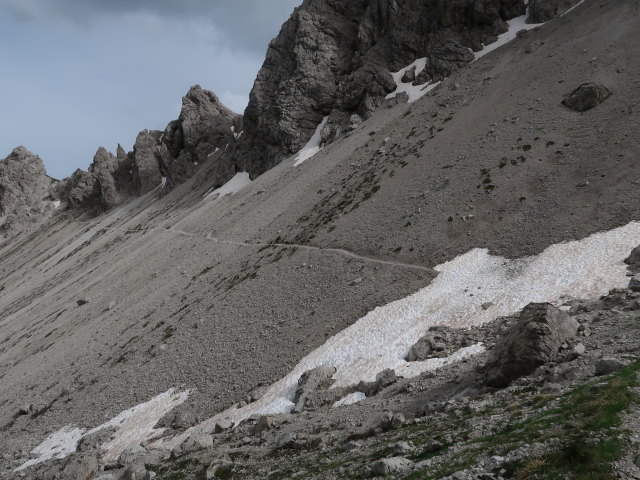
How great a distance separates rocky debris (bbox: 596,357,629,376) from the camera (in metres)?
16.4

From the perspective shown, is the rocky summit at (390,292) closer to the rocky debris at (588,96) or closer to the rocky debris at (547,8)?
the rocky debris at (588,96)

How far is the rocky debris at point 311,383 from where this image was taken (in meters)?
28.0

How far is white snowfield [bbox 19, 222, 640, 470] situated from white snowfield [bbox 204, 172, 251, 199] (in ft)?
235

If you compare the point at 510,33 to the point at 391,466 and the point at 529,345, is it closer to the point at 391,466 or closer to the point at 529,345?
the point at 529,345

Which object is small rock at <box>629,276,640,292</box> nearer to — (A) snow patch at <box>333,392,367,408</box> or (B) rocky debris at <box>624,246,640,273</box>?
(B) rocky debris at <box>624,246,640,273</box>

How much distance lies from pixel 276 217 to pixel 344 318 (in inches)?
1367

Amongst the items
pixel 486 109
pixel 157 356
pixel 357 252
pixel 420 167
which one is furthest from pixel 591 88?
pixel 157 356

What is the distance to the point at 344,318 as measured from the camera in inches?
1452

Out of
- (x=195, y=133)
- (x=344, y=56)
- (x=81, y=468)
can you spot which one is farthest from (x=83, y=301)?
(x=195, y=133)

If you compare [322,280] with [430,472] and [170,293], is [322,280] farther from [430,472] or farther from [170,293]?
[430,472]

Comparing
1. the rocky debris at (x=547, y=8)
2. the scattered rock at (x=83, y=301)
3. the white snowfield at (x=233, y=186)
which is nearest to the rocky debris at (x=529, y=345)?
the scattered rock at (x=83, y=301)

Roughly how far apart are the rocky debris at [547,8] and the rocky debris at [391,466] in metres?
87.6

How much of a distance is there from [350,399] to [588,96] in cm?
4406

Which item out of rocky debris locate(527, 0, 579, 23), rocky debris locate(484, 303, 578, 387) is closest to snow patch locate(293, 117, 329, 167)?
rocky debris locate(527, 0, 579, 23)
